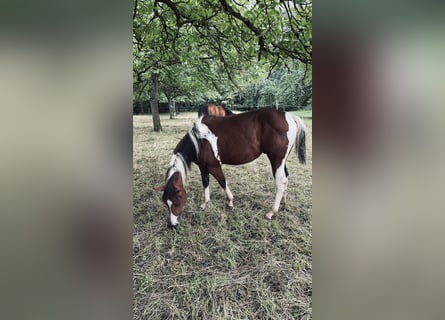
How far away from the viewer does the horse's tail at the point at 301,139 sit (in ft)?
4.71

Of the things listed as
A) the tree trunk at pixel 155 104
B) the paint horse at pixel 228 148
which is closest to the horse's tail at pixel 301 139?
the paint horse at pixel 228 148

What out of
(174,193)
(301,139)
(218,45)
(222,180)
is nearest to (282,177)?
(301,139)

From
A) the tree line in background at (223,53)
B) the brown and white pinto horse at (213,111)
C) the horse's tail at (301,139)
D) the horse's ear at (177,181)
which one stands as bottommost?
the horse's ear at (177,181)

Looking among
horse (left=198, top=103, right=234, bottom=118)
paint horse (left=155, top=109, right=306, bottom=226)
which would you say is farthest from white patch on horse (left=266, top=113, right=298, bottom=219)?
horse (left=198, top=103, right=234, bottom=118)

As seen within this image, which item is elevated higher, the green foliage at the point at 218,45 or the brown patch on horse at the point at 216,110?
the green foliage at the point at 218,45

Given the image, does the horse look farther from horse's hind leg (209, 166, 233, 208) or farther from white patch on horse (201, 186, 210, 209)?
white patch on horse (201, 186, 210, 209)

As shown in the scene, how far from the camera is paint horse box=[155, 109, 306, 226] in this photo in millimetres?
1479

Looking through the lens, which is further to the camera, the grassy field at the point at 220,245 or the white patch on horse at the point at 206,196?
the white patch on horse at the point at 206,196

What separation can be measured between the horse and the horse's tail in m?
0.44

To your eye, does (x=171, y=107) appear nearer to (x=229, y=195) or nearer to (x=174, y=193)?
(x=174, y=193)

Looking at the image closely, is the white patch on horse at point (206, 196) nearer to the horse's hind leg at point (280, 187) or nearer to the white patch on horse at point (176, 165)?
the white patch on horse at point (176, 165)
